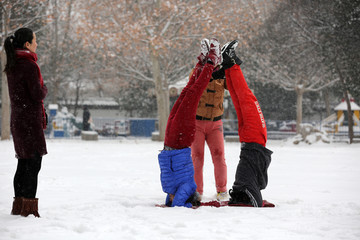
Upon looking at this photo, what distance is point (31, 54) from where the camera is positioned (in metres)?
4.50

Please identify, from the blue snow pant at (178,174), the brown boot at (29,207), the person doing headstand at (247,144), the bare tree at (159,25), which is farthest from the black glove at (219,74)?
the bare tree at (159,25)

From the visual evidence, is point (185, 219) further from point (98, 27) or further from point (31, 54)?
point (98, 27)

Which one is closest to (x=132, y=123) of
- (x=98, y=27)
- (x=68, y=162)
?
(x=98, y=27)

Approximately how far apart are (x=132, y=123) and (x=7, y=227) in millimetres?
21582

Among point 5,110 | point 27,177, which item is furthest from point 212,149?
point 5,110

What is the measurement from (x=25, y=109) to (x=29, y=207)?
3.09ft

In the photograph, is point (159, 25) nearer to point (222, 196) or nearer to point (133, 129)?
point (133, 129)

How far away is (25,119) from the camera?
441 centimetres

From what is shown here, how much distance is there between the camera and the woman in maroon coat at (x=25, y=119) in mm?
4391

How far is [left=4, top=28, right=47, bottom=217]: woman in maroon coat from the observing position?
4391mm

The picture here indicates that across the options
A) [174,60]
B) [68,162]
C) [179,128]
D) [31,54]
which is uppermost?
[174,60]

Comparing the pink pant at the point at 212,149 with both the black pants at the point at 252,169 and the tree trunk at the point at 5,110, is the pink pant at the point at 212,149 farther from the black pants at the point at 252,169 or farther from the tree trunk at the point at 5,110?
the tree trunk at the point at 5,110

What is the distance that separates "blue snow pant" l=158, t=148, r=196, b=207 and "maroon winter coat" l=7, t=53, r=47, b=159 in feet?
4.61

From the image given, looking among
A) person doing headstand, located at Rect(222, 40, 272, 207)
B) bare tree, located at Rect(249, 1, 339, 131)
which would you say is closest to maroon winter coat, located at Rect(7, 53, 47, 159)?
person doing headstand, located at Rect(222, 40, 272, 207)
